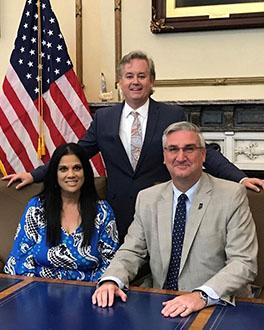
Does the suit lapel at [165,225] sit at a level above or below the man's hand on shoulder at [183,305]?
above

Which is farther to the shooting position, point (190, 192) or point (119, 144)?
point (119, 144)

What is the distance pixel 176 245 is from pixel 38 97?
2.45m

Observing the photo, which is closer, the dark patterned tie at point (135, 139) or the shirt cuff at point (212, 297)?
the shirt cuff at point (212, 297)

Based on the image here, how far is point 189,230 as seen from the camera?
1971 mm

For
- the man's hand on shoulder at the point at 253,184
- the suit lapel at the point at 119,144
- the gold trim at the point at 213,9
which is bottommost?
the man's hand on shoulder at the point at 253,184

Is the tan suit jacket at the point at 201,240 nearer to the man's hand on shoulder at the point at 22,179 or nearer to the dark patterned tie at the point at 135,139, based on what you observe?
the dark patterned tie at the point at 135,139

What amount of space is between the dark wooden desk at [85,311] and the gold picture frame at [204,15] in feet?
9.15

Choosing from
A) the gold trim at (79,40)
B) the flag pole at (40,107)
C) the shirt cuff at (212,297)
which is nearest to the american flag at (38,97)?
the flag pole at (40,107)

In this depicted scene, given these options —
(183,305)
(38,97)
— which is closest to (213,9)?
(38,97)

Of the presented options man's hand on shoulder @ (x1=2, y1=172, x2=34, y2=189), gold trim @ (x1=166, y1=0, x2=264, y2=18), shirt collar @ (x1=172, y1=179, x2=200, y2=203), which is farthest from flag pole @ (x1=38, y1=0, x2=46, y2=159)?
shirt collar @ (x1=172, y1=179, x2=200, y2=203)

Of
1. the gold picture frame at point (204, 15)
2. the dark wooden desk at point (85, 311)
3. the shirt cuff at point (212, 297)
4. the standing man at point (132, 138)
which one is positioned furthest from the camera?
the gold picture frame at point (204, 15)

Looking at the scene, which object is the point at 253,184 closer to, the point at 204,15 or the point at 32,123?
the point at 204,15

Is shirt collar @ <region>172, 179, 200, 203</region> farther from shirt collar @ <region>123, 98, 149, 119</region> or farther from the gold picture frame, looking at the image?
the gold picture frame

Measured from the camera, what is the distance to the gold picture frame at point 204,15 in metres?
3.96
